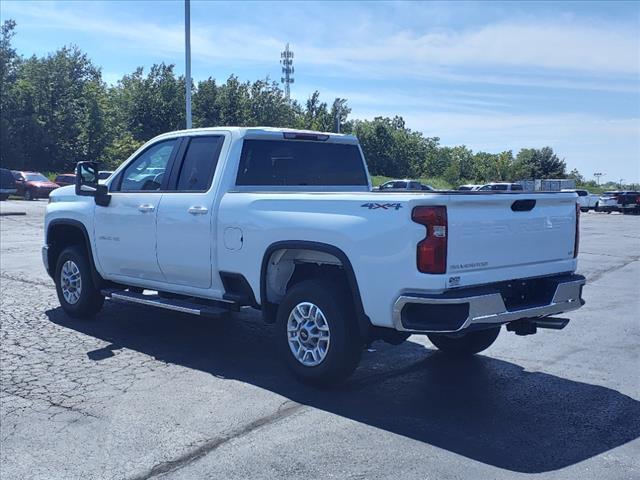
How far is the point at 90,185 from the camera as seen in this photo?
8.17 meters

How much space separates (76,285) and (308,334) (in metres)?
3.87

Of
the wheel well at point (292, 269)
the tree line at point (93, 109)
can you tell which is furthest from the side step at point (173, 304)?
the tree line at point (93, 109)

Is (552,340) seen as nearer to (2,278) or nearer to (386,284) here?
(386,284)

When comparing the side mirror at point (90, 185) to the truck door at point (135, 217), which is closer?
the truck door at point (135, 217)

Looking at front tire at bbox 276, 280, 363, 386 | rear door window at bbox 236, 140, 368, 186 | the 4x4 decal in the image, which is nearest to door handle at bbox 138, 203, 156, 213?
rear door window at bbox 236, 140, 368, 186

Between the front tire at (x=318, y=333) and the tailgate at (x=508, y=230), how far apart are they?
1.06 metres

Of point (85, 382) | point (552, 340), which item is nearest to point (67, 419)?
point (85, 382)

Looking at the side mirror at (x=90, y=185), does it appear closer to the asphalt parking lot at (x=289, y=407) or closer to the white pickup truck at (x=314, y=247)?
the white pickup truck at (x=314, y=247)

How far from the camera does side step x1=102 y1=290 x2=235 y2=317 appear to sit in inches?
269

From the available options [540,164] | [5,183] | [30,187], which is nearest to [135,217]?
[5,183]

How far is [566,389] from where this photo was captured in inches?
243

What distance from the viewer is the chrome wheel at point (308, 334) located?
19.6ft

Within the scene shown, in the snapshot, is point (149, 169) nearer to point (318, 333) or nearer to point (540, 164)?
point (318, 333)

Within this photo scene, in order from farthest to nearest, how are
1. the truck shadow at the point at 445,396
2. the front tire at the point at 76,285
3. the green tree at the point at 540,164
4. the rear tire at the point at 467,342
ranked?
1. the green tree at the point at 540,164
2. the front tire at the point at 76,285
3. the rear tire at the point at 467,342
4. the truck shadow at the point at 445,396
